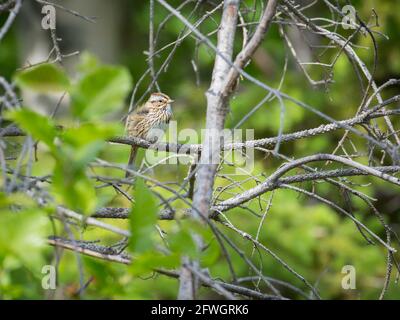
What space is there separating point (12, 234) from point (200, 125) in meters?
6.48

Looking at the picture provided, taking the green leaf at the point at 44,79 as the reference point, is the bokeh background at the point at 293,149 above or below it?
above

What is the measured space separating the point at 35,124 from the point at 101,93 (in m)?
0.21

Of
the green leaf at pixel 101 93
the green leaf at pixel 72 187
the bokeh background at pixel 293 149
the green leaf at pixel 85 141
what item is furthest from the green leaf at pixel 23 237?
the bokeh background at pixel 293 149

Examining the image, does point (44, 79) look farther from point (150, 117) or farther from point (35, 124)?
point (150, 117)

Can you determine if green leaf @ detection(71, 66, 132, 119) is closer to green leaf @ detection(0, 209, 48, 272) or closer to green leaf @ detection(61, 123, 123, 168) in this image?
green leaf @ detection(61, 123, 123, 168)

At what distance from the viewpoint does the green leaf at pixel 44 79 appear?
1.99m

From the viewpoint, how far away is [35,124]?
2.04m

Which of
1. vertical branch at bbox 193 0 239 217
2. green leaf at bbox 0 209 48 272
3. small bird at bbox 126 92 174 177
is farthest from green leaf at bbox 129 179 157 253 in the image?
small bird at bbox 126 92 174 177

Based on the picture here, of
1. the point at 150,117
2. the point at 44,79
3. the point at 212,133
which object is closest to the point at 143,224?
the point at 44,79

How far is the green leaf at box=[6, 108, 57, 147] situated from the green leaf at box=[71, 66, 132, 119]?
0.09m

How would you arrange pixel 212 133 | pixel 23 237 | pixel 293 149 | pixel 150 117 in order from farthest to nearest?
pixel 293 149 → pixel 150 117 → pixel 212 133 → pixel 23 237

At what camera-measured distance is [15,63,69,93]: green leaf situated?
199 cm

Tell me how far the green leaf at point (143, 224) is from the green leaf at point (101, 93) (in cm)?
29

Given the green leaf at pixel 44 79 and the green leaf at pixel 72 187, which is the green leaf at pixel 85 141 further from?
the green leaf at pixel 44 79
